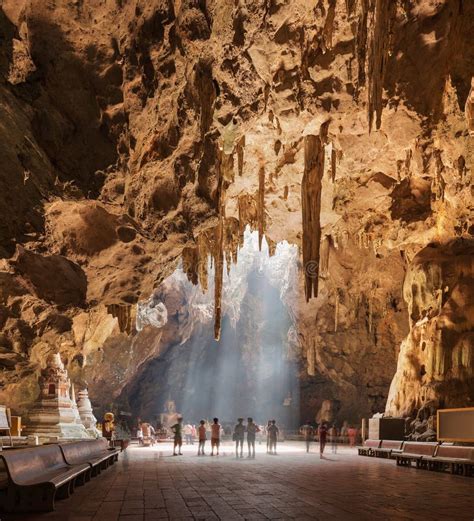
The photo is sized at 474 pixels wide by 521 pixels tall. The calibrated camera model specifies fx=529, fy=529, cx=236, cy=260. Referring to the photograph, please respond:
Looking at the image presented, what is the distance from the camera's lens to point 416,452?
11617 millimetres

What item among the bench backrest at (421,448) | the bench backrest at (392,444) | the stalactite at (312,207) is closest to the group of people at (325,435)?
the bench backrest at (392,444)

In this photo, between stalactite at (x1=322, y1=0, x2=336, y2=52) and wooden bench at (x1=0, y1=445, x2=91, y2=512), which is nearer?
wooden bench at (x1=0, y1=445, x2=91, y2=512)

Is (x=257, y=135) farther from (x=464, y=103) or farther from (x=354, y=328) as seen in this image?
(x=354, y=328)

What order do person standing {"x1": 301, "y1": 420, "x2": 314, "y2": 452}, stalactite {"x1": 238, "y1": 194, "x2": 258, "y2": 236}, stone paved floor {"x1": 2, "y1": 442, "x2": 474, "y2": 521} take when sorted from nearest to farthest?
stone paved floor {"x1": 2, "y1": 442, "x2": 474, "y2": 521} < person standing {"x1": 301, "y1": 420, "x2": 314, "y2": 452} < stalactite {"x1": 238, "y1": 194, "x2": 258, "y2": 236}

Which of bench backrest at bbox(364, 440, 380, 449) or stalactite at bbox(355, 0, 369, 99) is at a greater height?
stalactite at bbox(355, 0, 369, 99)

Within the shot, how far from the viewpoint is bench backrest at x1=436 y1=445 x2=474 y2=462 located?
953 centimetres

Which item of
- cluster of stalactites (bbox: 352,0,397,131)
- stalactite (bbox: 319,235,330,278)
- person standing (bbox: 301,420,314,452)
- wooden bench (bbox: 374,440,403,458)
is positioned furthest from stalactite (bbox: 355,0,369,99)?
person standing (bbox: 301,420,314,452)

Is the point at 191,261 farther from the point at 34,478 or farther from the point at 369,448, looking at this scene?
the point at 34,478

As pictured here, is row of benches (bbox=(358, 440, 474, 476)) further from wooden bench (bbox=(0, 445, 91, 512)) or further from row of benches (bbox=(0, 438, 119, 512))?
wooden bench (bbox=(0, 445, 91, 512))

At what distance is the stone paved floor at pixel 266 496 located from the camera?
16.5 feet

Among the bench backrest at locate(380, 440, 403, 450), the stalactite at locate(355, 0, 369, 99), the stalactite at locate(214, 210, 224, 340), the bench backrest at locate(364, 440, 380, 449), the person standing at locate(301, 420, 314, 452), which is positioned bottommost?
the person standing at locate(301, 420, 314, 452)

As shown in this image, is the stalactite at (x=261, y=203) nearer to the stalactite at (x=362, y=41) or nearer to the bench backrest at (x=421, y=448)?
the stalactite at (x=362, y=41)

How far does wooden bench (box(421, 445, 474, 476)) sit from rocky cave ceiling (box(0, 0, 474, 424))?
427 centimetres

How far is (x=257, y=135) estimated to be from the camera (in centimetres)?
1409
